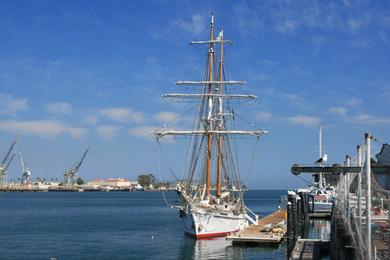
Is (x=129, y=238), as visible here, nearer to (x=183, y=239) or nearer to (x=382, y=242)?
(x=183, y=239)

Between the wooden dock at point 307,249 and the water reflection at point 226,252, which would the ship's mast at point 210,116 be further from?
the wooden dock at point 307,249

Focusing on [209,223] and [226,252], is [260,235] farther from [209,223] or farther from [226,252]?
[209,223]

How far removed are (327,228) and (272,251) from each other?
12.9 m

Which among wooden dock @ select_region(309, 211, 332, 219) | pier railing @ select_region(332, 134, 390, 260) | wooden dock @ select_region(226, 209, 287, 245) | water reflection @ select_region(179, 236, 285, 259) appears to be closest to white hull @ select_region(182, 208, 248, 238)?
wooden dock @ select_region(226, 209, 287, 245)

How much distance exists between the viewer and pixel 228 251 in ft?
138

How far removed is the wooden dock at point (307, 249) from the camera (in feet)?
95.7

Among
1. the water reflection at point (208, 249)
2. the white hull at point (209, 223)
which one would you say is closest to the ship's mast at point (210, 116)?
the white hull at point (209, 223)

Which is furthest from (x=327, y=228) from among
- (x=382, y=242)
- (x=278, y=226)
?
(x=382, y=242)

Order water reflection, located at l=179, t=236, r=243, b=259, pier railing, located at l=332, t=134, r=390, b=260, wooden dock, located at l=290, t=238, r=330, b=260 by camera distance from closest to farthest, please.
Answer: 1. pier railing, located at l=332, t=134, r=390, b=260
2. wooden dock, located at l=290, t=238, r=330, b=260
3. water reflection, located at l=179, t=236, r=243, b=259

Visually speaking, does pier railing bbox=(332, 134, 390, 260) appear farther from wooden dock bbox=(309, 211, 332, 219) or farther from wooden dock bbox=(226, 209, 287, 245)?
wooden dock bbox=(309, 211, 332, 219)

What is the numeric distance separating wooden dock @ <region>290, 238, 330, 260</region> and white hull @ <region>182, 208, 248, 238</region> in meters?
17.6

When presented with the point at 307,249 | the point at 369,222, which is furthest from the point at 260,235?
the point at 369,222

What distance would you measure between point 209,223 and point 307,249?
20.5m

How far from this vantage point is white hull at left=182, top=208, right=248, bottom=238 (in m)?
50.4
